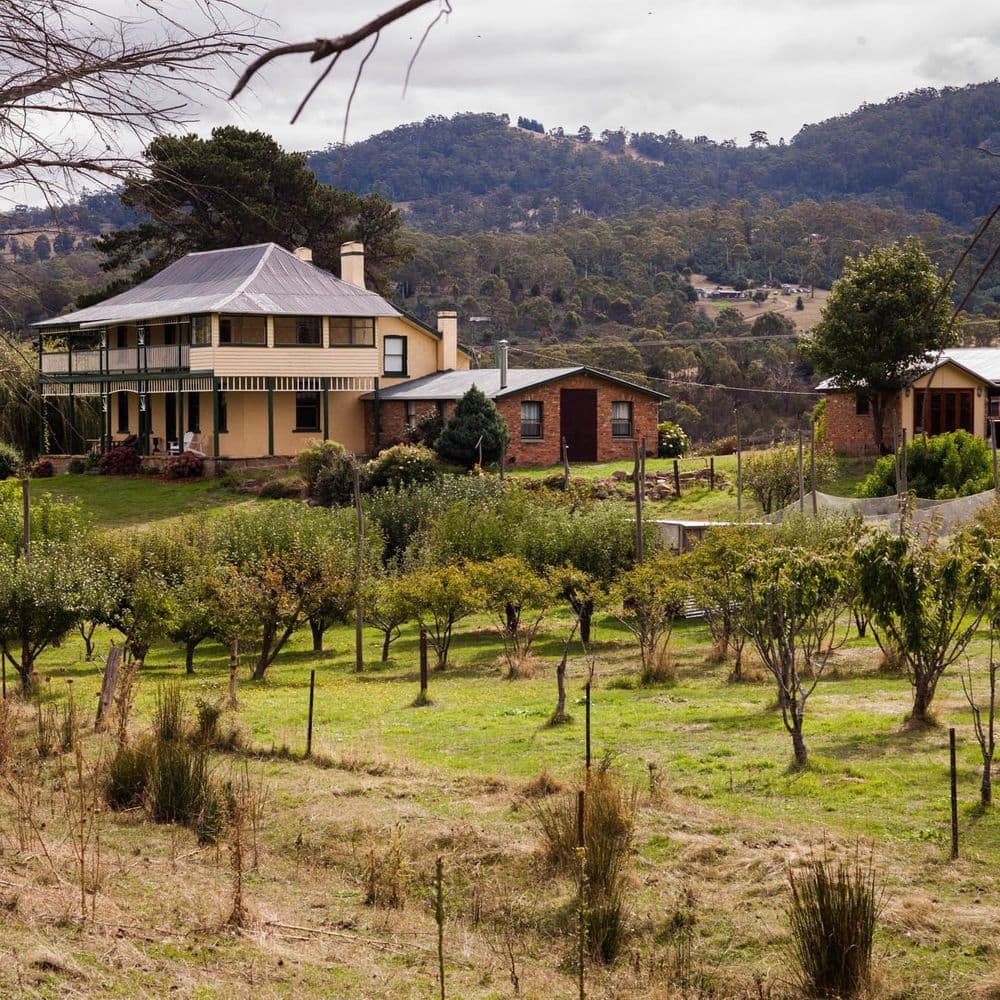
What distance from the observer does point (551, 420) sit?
45406mm

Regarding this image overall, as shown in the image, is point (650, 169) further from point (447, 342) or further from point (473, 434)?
point (473, 434)

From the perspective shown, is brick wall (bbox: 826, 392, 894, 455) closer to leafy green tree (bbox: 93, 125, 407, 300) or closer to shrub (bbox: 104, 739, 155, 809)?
leafy green tree (bbox: 93, 125, 407, 300)

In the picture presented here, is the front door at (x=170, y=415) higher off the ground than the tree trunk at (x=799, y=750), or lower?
higher

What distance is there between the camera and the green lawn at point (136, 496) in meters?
38.2

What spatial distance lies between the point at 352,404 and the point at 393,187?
105068 mm

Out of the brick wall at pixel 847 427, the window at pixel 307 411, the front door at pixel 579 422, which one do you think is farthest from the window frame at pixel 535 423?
the brick wall at pixel 847 427

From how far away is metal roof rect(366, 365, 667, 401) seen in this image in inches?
1768

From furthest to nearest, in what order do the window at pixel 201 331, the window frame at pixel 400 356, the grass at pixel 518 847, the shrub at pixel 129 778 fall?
the window frame at pixel 400 356 < the window at pixel 201 331 < the shrub at pixel 129 778 < the grass at pixel 518 847

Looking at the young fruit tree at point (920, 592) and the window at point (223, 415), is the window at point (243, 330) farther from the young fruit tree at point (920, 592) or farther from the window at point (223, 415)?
the young fruit tree at point (920, 592)

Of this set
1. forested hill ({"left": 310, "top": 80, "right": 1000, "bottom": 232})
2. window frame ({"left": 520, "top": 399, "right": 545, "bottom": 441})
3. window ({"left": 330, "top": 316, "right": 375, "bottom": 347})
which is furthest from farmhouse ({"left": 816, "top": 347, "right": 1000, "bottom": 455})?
forested hill ({"left": 310, "top": 80, "right": 1000, "bottom": 232})

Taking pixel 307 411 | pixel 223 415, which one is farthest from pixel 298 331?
pixel 223 415

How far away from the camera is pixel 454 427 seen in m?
41.4

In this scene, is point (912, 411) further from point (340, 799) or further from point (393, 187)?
point (393, 187)

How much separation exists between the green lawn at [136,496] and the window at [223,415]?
2961 millimetres
